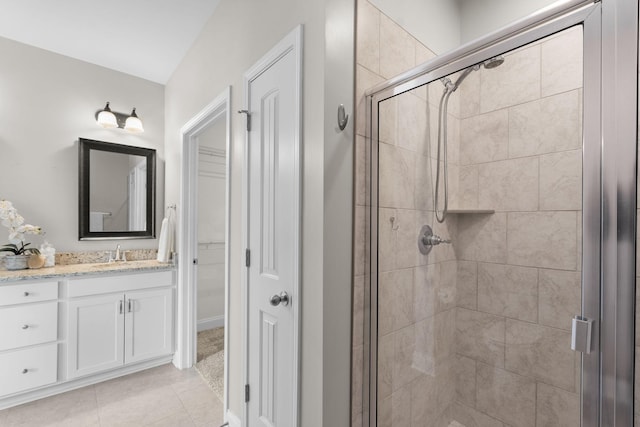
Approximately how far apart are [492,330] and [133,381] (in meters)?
2.77

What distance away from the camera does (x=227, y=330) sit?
1901 mm

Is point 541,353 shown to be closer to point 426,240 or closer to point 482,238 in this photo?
point 482,238

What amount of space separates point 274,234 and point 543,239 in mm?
1062

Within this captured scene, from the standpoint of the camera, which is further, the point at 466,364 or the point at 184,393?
the point at 184,393

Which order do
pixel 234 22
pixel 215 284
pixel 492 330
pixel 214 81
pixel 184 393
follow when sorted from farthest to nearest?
1. pixel 215 284
2. pixel 184 393
3. pixel 214 81
4. pixel 234 22
5. pixel 492 330

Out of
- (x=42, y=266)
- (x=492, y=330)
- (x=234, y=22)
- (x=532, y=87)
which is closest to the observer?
(x=532, y=87)

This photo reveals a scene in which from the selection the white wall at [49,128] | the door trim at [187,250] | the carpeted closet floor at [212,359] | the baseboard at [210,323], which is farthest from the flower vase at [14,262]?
the baseboard at [210,323]

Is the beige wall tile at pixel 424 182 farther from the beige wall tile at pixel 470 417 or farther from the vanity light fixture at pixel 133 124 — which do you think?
the vanity light fixture at pixel 133 124

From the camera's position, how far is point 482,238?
105 cm

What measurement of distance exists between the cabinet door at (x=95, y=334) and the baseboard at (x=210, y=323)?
3.62ft

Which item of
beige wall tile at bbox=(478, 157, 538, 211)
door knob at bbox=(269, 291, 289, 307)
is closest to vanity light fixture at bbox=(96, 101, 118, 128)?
door knob at bbox=(269, 291, 289, 307)

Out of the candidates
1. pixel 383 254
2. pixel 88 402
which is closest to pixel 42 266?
pixel 88 402

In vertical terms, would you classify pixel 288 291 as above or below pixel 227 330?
above

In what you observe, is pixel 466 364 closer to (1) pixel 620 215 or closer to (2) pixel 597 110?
(1) pixel 620 215
